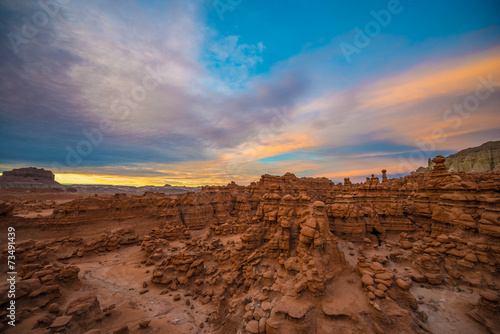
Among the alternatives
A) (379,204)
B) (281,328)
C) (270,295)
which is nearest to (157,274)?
(270,295)

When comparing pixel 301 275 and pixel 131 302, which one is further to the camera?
pixel 131 302

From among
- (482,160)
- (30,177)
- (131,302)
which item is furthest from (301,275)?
(30,177)

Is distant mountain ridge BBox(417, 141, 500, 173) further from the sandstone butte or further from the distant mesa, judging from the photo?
the distant mesa

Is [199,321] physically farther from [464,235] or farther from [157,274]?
[464,235]

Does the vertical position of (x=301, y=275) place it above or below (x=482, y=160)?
below

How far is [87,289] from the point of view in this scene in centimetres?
1340

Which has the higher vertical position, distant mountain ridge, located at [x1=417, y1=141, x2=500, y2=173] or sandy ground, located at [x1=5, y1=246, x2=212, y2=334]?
distant mountain ridge, located at [x1=417, y1=141, x2=500, y2=173]

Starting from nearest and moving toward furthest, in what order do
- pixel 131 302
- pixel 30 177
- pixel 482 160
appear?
1. pixel 131 302
2. pixel 482 160
3. pixel 30 177

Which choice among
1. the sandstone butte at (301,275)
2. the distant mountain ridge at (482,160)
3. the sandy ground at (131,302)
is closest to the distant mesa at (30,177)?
the sandstone butte at (301,275)

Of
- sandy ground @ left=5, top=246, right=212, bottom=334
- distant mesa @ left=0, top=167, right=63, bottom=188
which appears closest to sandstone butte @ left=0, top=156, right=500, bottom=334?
sandy ground @ left=5, top=246, right=212, bottom=334

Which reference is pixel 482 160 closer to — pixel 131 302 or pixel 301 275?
pixel 301 275

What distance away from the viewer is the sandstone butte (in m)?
8.06

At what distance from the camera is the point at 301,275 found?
9734 millimetres

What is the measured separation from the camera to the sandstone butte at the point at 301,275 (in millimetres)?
8062
